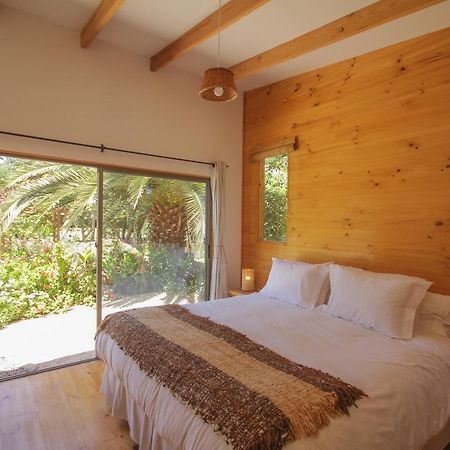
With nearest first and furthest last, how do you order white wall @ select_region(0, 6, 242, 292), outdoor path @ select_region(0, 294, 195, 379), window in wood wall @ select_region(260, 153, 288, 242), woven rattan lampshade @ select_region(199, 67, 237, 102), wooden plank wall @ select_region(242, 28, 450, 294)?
woven rattan lampshade @ select_region(199, 67, 237, 102)
wooden plank wall @ select_region(242, 28, 450, 294)
white wall @ select_region(0, 6, 242, 292)
outdoor path @ select_region(0, 294, 195, 379)
window in wood wall @ select_region(260, 153, 288, 242)

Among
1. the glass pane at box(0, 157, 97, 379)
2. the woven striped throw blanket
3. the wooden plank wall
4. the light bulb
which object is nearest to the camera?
the woven striped throw blanket

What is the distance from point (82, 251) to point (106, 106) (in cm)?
240

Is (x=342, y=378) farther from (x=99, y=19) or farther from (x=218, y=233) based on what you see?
(x=99, y=19)

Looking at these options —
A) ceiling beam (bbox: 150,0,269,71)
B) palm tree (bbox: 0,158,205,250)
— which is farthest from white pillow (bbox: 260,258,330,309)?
ceiling beam (bbox: 150,0,269,71)

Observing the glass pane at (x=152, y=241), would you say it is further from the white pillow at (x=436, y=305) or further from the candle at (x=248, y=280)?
the white pillow at (x=436, y=305)

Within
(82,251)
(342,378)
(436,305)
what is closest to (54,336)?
(82,251)

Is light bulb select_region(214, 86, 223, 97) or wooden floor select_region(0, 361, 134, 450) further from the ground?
light bulb select_region(214, 86, 223, 97)

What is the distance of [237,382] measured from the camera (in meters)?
1.37

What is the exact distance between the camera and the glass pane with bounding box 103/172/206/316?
3184 mm

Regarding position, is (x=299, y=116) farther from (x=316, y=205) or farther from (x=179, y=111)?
(x=179, y=111)

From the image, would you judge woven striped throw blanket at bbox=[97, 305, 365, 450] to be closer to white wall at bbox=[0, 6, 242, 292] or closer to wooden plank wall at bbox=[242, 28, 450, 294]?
wooden plank wall at bbox=[242, 28, 450, 294]

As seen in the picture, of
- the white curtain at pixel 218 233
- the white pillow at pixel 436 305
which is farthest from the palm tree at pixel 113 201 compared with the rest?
the white pillow at pixel 436 305

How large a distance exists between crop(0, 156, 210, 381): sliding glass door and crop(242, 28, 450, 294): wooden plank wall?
1028 mm

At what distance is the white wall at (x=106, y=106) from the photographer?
8.50ft
